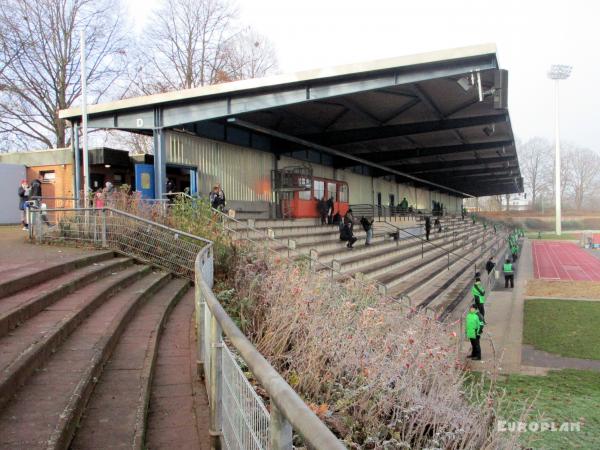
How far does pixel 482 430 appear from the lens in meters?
4.57

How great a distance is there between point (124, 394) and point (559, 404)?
844cm

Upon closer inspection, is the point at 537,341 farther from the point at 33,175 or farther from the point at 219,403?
the point at 33,175

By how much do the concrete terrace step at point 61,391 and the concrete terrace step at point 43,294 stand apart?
21.3 inches

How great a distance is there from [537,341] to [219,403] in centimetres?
1389

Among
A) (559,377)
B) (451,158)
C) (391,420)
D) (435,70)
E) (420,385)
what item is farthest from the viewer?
(451,158)

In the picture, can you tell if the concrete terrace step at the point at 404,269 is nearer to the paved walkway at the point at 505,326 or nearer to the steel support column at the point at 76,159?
the paved walkway at the point at 505,326

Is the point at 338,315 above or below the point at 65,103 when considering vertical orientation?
below

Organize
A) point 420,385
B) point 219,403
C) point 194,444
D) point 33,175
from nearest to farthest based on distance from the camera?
point 219,403, point 194,444, point 420,385, point 33,175

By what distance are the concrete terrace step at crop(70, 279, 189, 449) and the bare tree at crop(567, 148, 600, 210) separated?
385 feet

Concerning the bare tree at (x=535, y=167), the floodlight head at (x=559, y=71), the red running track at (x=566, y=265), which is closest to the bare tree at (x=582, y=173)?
the bare tree at (x=535, y=167)

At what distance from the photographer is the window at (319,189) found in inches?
991

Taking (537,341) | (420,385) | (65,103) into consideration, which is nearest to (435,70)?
(537,341)

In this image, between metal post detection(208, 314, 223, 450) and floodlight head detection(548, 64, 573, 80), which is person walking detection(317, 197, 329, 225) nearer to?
metal post detection(208, 314, 223, 450)

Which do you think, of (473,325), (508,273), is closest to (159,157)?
(473,325)
